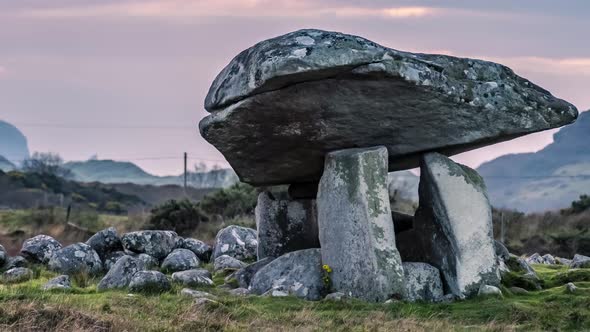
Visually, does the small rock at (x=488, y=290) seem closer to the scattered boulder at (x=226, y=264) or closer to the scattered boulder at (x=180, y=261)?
the scattered boulder at (x=226, y=264)

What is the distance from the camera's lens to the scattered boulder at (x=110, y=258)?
813 inches

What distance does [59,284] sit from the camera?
17094 mm

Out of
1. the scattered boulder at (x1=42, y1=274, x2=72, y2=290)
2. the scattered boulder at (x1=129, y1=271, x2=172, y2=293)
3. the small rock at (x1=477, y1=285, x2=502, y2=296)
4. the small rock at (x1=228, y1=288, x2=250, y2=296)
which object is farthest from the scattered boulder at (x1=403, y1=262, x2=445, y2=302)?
the scattered boulder at (x1=42, y1=274, x2=72, y2=290)

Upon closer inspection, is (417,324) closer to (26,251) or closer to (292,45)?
(292,45)

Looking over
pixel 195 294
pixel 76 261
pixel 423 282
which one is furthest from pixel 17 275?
pixel 423 282

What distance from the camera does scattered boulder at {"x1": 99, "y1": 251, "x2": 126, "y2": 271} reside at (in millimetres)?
20641

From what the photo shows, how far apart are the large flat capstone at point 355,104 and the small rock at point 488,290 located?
2.38 m

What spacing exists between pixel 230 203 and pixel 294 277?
20.7 meters

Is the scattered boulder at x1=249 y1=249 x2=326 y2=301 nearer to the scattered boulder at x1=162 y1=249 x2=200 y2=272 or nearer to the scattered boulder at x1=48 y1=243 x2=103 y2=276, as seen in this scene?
the scattered boulder at x1=162 y1=249 x2=200 y2=272


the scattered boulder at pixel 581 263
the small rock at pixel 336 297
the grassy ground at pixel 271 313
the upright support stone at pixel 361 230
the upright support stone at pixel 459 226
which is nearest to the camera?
the grassy ground at pixel 271 313

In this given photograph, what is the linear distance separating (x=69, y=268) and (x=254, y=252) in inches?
179

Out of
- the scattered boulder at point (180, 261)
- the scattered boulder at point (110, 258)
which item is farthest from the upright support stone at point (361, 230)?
the scattered boulder at point (110, 258)

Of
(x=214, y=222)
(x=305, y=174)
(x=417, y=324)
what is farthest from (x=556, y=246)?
(x=417, y=324)

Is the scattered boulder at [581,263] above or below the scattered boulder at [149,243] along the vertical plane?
below
